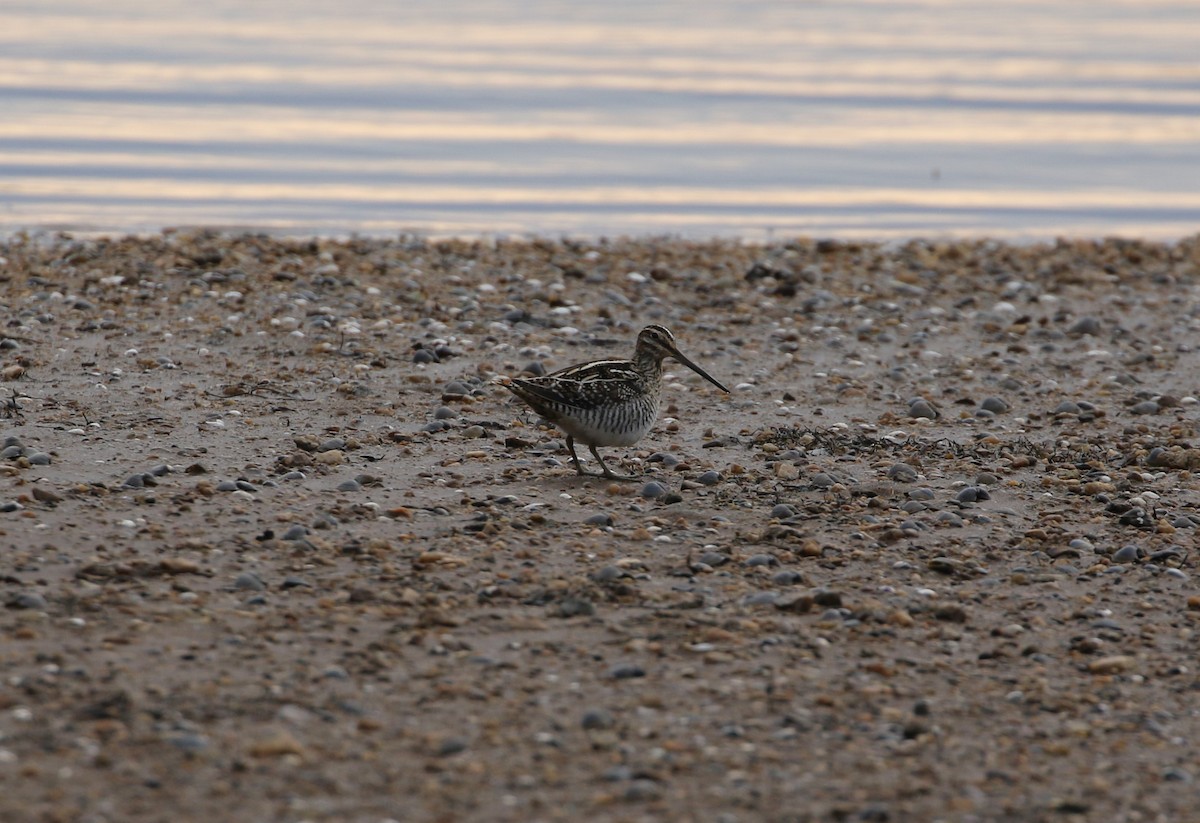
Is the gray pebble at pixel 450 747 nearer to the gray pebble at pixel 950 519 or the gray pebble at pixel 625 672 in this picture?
the gray pebble at pixel 625 672

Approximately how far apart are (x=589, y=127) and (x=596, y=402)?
62.0ft

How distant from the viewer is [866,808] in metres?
5.58

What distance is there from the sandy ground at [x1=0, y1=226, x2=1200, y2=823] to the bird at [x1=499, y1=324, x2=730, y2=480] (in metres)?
0.26

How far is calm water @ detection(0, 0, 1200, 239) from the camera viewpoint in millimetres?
20891

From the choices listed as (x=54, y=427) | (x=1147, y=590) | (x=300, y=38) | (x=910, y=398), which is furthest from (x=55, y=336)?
(x=300, y=38)

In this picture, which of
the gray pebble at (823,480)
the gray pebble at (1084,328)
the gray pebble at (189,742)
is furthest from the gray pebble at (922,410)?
the gray pebble at (189,742)

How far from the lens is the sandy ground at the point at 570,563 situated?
5766mm

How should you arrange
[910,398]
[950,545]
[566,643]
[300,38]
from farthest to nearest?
[300,38] → [910,398] → [950,545] → [566,643]

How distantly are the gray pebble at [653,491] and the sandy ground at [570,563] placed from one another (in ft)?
0.04

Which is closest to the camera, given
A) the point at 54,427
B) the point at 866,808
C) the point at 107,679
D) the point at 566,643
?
the point at 866,808

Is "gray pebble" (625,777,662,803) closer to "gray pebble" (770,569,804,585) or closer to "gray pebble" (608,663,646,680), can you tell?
"gray pebble" (608,663,646,680)

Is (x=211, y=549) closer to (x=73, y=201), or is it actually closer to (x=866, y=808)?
(x=866, y=808)

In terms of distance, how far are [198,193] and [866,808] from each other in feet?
56.3

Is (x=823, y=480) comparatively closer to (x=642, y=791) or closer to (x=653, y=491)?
(x=653, y=491)
